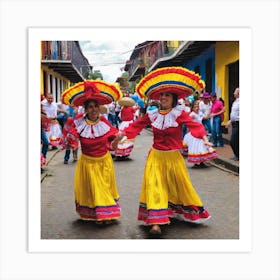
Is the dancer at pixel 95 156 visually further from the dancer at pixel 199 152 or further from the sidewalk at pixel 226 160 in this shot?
the dancer at pixel 199 152

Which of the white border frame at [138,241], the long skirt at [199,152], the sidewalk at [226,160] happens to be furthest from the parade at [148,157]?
the long skirt at [199,152]

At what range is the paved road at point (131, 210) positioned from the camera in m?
5.37

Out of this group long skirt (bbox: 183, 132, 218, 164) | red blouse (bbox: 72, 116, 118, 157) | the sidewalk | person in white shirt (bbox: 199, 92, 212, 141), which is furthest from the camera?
person in white shirt (bbox: 199, 92, 212, 141)

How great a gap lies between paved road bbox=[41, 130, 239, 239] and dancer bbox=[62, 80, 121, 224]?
0.23 metres

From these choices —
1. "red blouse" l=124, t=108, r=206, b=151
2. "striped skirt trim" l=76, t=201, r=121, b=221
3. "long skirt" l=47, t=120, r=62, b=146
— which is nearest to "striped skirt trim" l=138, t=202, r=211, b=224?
"striped skirt trim" l=76, t=201, r=121, b=221

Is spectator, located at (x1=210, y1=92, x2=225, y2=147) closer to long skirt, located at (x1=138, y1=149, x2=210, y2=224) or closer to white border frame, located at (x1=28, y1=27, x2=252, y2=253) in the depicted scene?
long skirt, located at (x1=138, y1=149, x2=210, y2=224)

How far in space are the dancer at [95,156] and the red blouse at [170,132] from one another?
1.07 feet

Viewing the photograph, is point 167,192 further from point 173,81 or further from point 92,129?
point 173,81

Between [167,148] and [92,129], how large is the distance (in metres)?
0.94

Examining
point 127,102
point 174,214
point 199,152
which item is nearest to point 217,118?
point 199,152

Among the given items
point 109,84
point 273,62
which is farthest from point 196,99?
point 273,62

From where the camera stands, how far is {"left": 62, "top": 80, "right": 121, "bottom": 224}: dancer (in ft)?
18.4

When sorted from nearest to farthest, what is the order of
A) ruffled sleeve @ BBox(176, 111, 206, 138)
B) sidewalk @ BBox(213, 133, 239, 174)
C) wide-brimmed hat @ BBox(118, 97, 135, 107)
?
ruffled sleeve @ BBox(176, 111, 206, 138) → sidewalk @ BBox(213, 133, 239, 174) → wide-brimmed hat @ BBox(118, 97, 135, 107)
